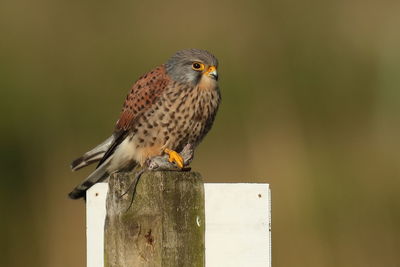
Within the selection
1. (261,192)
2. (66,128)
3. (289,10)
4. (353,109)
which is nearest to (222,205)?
(261,192)

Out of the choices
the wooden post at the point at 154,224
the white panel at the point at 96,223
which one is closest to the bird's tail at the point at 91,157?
the white panel at the point at 96,223

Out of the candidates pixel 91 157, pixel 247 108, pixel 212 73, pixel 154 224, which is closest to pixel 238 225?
pixel 154 224

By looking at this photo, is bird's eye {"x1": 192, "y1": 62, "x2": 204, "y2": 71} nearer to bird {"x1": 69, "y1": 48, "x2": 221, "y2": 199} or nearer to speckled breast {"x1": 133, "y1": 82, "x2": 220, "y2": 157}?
bird {"x1": 69, "y1": 48, "x2": 221, "y2": 199}

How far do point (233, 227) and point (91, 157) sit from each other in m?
2.22

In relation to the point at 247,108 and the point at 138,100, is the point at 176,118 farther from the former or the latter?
the point at 247,108

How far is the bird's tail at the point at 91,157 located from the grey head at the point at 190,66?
19.8 inches

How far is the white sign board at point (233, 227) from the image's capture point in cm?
273

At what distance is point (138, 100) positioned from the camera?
5.17m

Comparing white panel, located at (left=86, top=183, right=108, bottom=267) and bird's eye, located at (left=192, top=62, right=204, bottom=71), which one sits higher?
bird's eye, located at (left=192, top=62, right=204, bottom=71)

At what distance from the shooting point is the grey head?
16.7 ft

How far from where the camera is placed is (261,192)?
9.00 ft

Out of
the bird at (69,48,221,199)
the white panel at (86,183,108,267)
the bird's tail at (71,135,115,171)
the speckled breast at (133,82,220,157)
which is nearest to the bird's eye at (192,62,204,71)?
the bird at (69,48,221,199)

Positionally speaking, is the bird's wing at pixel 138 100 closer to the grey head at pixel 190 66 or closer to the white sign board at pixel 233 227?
the grey head at pixel 190 66

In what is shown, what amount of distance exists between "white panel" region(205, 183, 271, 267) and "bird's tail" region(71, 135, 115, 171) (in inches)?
74.6
